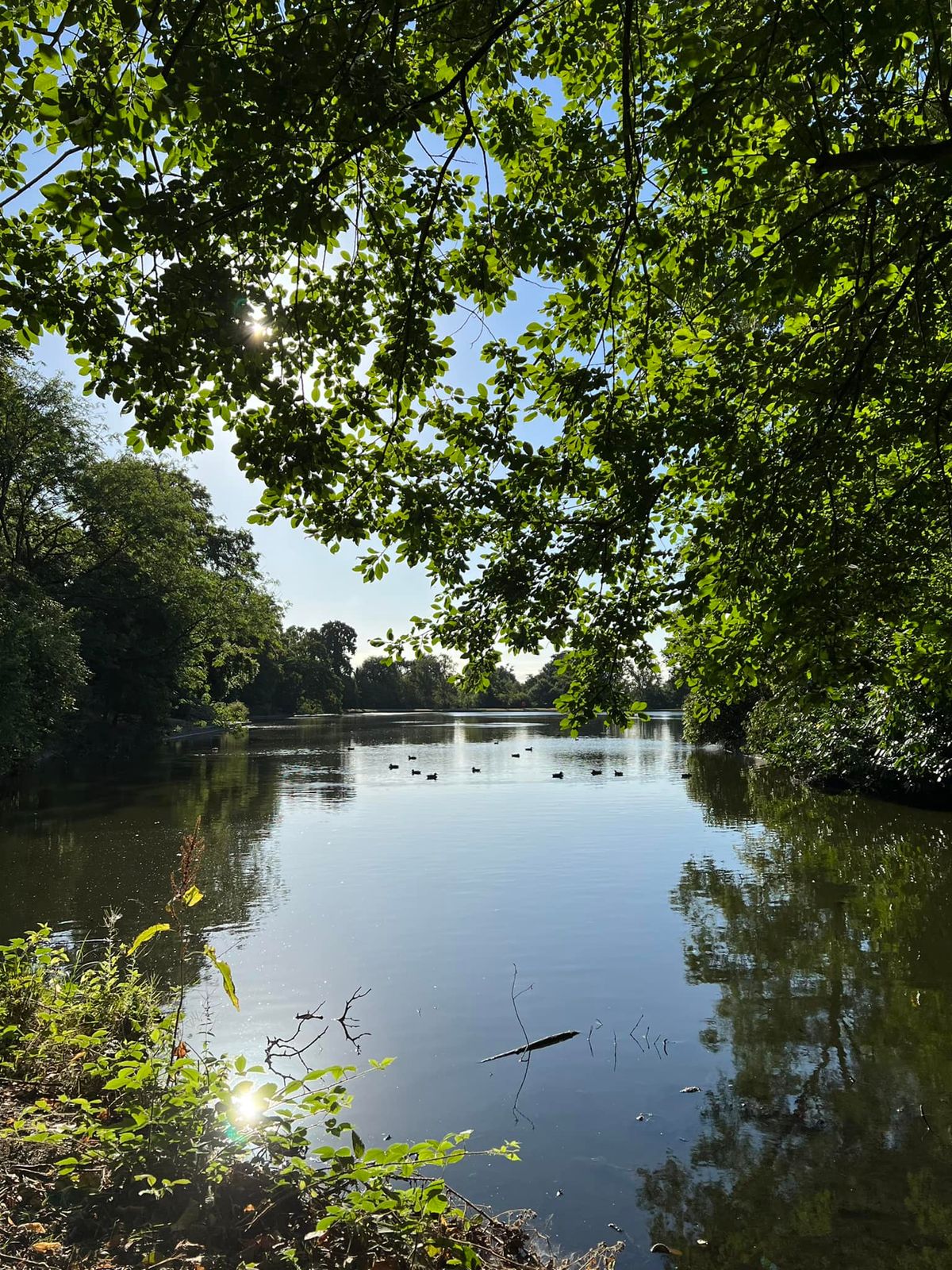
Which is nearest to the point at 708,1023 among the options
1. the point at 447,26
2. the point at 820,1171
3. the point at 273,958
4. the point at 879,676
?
the point at 820,1171

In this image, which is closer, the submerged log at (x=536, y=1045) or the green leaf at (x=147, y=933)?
the green leaf at (x=147, y=933)

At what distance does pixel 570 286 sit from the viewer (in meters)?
5.64

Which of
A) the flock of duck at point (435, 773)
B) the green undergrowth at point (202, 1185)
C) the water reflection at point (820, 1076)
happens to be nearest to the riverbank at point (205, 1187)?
the green undergrowth at point (202, 1185)

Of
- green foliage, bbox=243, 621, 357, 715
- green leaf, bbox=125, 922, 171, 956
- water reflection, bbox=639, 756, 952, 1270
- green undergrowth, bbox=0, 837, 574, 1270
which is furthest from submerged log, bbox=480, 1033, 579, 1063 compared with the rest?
green foliage, bbox=243, 621, 357, 715

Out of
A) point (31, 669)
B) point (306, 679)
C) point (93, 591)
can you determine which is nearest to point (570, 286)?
point (31, 669)

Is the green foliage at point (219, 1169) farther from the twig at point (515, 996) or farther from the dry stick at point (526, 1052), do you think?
the twig at point (515, 996)

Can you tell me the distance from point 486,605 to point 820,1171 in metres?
4.45

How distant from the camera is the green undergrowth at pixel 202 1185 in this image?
314cm

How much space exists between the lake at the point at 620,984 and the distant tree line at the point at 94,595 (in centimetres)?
472

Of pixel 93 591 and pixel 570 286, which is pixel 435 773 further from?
pixel 570 286

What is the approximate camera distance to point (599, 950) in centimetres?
938

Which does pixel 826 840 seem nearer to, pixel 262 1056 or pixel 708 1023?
pixel 708 1023

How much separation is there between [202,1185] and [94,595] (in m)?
34.5

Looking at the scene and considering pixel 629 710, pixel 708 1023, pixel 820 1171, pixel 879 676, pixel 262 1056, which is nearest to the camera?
pixel 820 1171
